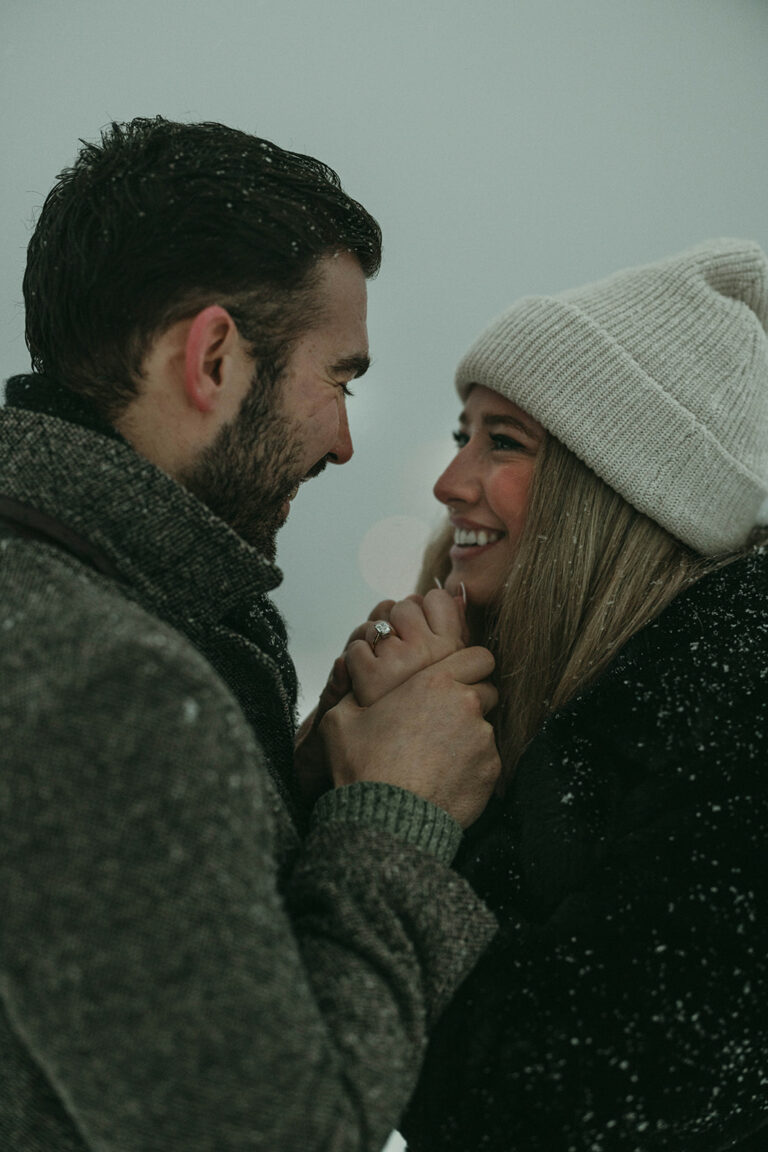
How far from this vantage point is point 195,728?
647 mm

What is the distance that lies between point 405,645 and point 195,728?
2.11 ft

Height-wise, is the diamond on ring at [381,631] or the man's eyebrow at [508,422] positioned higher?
the man's eyebrow at [508,422]

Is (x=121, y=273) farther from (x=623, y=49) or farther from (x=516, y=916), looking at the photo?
(x=623, y=49)

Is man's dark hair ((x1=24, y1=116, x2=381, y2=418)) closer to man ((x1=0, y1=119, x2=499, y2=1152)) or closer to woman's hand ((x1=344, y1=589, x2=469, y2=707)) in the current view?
man ((x1=0, y1=119, x2=499, y2=1152))

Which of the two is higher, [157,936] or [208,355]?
[208,355]

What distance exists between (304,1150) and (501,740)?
2.59ft

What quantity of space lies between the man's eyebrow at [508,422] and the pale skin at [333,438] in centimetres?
34

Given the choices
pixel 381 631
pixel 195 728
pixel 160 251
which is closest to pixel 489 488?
pixel 381 631

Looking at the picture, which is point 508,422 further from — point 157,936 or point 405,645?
point 157,936

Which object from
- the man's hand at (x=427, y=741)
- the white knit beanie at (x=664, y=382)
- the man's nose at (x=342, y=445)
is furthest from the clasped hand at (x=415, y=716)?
the white knit beanie at (x=664, y=382)

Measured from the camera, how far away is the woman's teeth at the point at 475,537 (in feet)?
5.01

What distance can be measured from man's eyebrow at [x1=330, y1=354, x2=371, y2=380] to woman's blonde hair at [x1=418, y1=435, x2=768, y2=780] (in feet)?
1.13

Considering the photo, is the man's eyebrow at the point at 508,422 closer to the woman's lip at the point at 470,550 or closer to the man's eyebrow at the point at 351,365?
the woman's lip at the point at 470,550

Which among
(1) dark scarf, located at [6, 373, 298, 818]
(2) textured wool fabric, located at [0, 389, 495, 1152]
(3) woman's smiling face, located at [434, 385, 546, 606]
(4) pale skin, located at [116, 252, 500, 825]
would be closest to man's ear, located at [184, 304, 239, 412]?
(4) pale skin, located at [116, 252, 500, 825]
